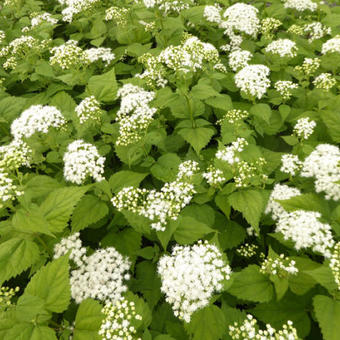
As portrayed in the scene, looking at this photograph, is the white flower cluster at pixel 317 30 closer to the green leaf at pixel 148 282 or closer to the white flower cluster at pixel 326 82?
the white flower cluster at pixel 326 82

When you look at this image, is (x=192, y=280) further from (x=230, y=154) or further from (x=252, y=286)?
(x=230, y=154)

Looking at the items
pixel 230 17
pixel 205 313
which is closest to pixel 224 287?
pixel 205 313

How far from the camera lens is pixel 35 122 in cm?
451

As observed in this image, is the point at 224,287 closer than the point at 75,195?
Yes

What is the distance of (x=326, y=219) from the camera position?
3693 millimetres

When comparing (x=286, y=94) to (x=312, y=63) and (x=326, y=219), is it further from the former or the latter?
(x=326, y=219)

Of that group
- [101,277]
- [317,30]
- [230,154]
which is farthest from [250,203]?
[317,30]

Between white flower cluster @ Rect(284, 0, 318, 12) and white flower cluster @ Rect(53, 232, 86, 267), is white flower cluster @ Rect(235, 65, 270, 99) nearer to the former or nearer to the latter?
white flower cluster @ Rect(284, 0, 318, 12)

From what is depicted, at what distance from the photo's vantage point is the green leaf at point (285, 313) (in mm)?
3336

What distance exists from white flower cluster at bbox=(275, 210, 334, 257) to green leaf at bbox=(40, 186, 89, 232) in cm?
250

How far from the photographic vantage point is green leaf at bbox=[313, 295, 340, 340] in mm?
2824

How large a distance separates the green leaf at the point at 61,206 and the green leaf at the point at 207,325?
178cm

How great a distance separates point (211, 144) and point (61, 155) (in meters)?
2.72

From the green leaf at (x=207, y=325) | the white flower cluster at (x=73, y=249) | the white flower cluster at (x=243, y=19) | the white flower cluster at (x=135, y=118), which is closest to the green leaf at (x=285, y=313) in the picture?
the green leaf at (x=207, y=325)
